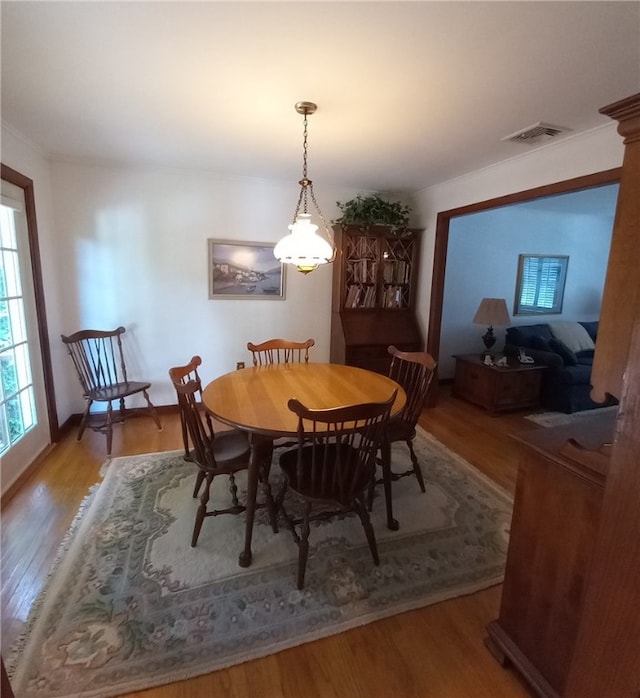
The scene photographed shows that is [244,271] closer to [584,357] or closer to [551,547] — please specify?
[551,547]

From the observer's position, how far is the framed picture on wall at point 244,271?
3598 millimetres

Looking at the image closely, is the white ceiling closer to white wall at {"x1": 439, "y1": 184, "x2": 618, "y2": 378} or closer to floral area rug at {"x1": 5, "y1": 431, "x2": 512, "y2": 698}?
white wall at {"x1": 439, "y1": 184, "x2": 618, "y2": 378}

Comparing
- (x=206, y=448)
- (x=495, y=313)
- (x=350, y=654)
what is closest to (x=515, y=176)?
(x=495, y=313)

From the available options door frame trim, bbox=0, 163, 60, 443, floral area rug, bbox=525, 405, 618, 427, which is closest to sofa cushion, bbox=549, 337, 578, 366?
floral area rug, bbox=525, 405, 618, 427

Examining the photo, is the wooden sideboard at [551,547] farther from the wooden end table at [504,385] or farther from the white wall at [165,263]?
the white wall at [165,263]

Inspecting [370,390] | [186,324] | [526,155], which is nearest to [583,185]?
[526,155]

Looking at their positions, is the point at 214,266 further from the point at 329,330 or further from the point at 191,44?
the point at 191,44

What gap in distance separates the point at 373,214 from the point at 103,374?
2.99 meters

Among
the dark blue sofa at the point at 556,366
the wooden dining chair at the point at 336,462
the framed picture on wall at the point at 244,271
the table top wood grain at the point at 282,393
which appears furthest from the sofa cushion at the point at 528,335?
the wooden dining chair at the point at 336,462

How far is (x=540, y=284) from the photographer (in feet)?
16.1

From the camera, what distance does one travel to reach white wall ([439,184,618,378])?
4.49 m

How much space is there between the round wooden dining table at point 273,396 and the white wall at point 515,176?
6.04 feet

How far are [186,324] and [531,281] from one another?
14.4 feet

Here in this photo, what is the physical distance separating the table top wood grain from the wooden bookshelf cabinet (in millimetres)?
1080
